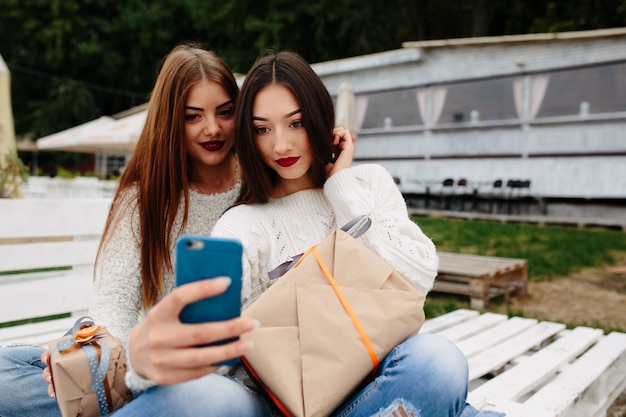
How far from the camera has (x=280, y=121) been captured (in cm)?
195

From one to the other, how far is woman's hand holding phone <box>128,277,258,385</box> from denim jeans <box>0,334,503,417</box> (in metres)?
0.28

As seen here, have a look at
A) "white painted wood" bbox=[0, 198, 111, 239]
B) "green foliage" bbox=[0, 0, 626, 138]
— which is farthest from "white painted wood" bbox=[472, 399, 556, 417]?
"green foliage" bbox=[0, 0, 626, 138]

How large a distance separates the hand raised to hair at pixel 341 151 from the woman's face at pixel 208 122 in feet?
1.37

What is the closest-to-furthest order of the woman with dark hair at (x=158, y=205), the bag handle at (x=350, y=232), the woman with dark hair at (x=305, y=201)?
the woman with dark hair at (x=305, y=201) < the bag handle at (x=350, y=232) < the woman with dark hair at (x=158, y=205)

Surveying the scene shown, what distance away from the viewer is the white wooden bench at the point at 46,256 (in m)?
2.94

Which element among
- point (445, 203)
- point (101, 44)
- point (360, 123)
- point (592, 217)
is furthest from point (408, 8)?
point (101, 44)

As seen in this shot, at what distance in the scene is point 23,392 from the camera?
1.76m

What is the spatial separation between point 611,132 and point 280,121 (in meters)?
10.6

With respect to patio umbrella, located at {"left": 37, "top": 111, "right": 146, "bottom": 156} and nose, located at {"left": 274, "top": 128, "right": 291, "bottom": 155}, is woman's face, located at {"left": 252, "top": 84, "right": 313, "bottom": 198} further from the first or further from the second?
patio umbrella, located at {"left": 37, "top": 111, "right": 146, "bottom": 156}

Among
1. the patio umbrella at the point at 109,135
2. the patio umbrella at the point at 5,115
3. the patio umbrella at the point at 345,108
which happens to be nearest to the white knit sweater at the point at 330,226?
the patio umbrella at the point at 5,115

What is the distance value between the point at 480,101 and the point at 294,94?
452 inches

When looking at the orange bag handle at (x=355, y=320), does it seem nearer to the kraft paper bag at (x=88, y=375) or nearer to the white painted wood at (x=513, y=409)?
the kraft paper bag at (x=88, y=375)

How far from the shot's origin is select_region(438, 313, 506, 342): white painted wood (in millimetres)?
3178

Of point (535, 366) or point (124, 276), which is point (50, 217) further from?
point (535, 366)
